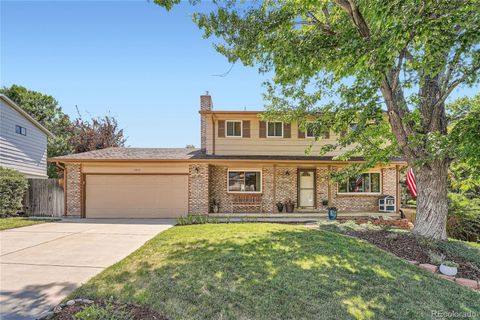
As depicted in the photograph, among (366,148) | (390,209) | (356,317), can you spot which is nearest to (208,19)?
(366,148)

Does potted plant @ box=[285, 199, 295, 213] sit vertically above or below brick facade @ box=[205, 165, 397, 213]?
below

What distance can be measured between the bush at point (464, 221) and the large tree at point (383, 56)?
388 cm

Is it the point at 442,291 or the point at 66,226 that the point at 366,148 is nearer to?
the point at 442,291

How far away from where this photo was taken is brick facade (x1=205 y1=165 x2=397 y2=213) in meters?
13.3

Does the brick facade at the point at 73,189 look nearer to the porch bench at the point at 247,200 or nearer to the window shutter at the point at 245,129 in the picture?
Answer: the porch bench at the point at 247,200

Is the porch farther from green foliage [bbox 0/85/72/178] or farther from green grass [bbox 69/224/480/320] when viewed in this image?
green foliage [bbox 0/85/72/178]

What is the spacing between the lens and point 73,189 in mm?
12477

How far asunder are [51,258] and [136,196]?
281 inches

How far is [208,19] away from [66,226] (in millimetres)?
9312

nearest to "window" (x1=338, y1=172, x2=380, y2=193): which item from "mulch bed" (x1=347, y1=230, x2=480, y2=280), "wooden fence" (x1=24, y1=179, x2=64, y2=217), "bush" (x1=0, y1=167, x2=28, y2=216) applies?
"mulch bed" (x1=347, y1=230, x2=480, y2=280)

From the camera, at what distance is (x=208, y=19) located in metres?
6.71

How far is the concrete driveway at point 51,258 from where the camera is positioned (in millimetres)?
3742

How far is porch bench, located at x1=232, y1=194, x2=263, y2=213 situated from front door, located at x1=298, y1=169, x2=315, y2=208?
94.2 inches

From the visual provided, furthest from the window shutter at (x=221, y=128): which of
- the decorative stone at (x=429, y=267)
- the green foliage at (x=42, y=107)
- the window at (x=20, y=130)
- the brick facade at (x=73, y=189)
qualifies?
the green foliage at (x=42, y=107)
